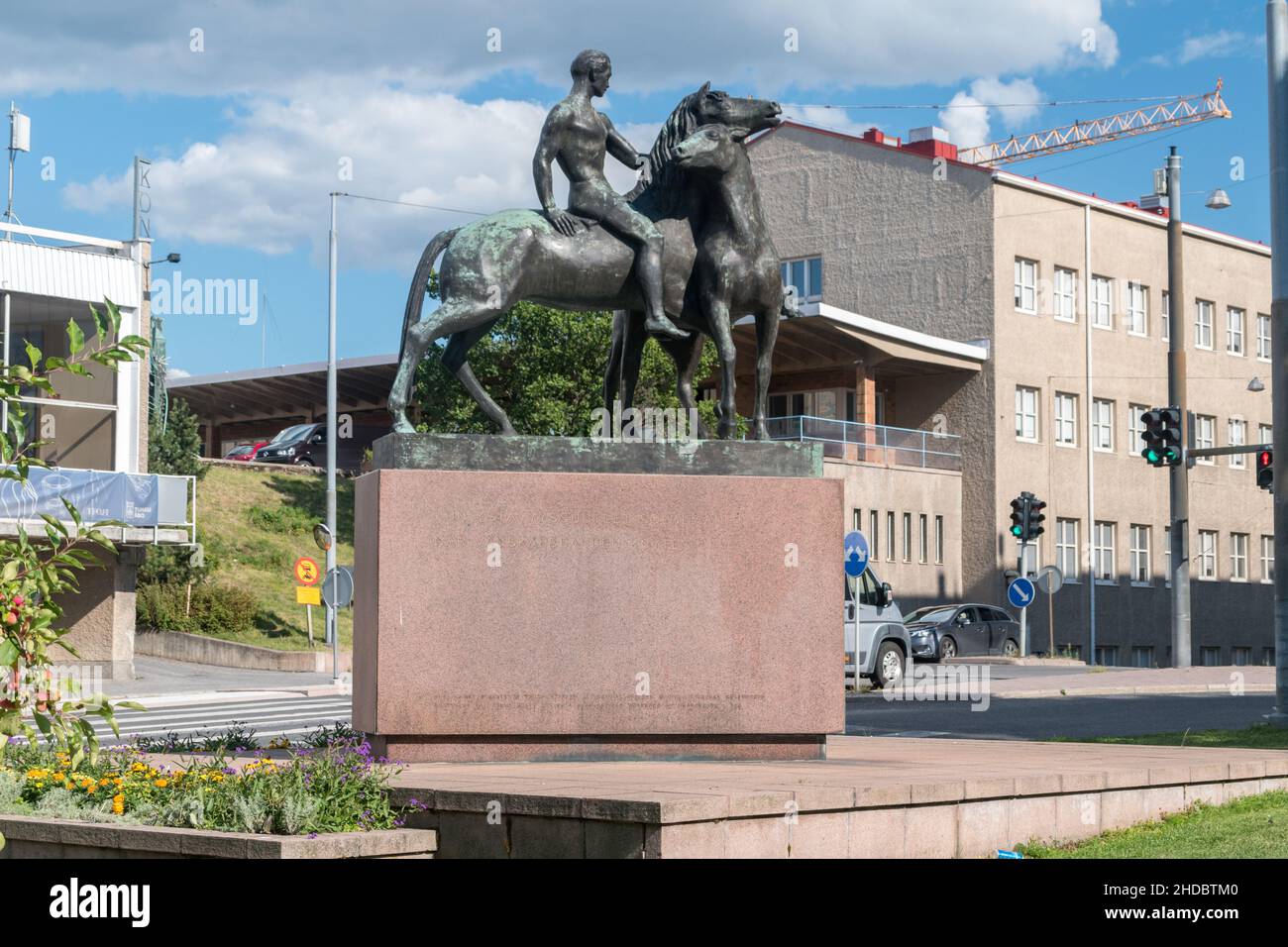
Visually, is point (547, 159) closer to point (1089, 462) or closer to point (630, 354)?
point (630, 354)

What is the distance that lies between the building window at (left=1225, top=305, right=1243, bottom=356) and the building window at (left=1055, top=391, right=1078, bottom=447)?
8555mm

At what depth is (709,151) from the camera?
10695 mm

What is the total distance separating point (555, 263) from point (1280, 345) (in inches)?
418

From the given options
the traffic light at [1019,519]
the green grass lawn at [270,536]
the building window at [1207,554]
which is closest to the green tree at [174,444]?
the green grass lawn at [270,536]

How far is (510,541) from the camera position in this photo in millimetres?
9938

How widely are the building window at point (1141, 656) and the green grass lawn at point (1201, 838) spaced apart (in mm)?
48468

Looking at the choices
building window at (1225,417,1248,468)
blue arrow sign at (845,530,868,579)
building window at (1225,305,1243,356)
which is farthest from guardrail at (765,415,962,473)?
blue arrow sign at (845,530,868,579)

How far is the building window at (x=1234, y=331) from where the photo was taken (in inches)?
2367

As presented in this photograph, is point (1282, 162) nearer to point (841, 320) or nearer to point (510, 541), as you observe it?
point (510, 541)

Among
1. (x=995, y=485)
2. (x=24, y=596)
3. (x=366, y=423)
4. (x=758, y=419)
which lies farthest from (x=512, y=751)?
(x=366, y=423)

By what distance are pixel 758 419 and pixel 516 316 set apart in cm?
3153

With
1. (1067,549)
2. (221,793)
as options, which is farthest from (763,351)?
(1067,549)

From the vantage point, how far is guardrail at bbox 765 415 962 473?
1842 inches

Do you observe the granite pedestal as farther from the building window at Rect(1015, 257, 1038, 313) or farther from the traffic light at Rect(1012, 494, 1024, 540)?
the building window at Rect(1015, 257, 1038, 313)
